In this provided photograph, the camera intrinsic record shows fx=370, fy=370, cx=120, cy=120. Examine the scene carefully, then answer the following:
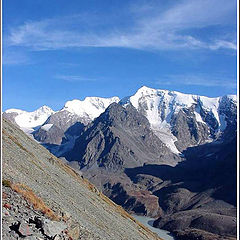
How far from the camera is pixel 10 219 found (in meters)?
17.7

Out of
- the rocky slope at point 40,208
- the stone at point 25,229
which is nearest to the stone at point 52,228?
the rocky slope at point 40,208

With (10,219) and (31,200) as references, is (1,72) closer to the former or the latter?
(10,219)

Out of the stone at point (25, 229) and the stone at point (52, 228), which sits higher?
the stone at point (52, 228)

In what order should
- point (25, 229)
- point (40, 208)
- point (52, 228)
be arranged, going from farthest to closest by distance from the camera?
point (40, 208), point (52, 228), point (25, 229)

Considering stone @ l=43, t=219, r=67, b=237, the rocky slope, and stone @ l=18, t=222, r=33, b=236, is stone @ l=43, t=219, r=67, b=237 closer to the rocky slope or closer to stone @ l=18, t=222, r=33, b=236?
the rocky slope

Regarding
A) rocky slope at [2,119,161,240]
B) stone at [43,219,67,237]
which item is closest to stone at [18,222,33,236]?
rocky slope at [2,119,161,240]

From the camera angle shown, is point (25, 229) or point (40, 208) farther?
point (40, 208)

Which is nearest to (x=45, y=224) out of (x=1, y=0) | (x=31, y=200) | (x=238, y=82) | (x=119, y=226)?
(x=31, y=200)

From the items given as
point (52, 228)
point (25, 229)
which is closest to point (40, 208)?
point (52, 228)

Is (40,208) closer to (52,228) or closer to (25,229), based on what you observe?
(52,228)

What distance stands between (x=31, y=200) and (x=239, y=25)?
17.7 metres

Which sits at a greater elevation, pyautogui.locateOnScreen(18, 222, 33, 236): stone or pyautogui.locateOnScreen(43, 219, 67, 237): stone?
pyautogui.locateOnScreen(43, 219, 67, 237): stone

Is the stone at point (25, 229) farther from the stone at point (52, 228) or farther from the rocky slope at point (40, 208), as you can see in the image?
the stone at point (52, 228)

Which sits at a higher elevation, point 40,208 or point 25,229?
point 40,208
